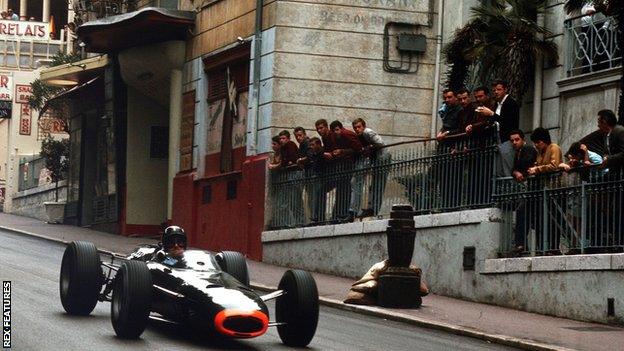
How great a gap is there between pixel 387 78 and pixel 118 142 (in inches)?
441

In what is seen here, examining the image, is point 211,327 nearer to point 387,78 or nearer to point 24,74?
point 387,78

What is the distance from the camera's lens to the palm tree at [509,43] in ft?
88.1

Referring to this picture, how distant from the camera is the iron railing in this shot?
25.4 metres

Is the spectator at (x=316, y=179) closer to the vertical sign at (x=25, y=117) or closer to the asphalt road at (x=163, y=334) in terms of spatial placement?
the asphalt road at (x=163, y=334)

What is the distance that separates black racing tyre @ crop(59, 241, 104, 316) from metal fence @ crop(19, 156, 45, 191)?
35962mm

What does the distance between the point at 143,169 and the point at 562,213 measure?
69.7 feet

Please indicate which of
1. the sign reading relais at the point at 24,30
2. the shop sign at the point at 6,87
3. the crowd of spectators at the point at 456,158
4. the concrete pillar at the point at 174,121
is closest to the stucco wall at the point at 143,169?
the concrete pillar at the point at 174,121

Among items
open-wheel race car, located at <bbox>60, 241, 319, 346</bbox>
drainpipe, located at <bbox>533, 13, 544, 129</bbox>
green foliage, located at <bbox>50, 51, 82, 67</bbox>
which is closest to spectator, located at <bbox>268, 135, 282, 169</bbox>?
drainpipe, located at <bbox>533, 13, 544, 129</bbox>

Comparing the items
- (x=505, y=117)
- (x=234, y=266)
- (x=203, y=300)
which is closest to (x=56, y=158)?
(x=505, y=117)

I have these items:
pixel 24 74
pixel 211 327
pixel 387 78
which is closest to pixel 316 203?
pixel 387 78

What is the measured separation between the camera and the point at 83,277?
16969mm

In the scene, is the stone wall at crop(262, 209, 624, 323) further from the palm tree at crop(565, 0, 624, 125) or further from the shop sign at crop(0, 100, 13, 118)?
the shop sign at crop(0, 100, 13, 118)

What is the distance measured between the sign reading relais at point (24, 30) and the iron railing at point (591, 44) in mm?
50820

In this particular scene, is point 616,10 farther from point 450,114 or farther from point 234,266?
point 234,266
